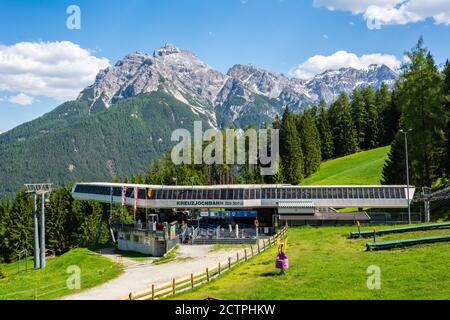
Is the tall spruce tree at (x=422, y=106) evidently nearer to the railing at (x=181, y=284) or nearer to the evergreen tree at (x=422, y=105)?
the evergreen tree at (x=422, y=105)

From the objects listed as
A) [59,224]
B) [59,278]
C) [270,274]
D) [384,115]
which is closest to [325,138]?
[384,115]

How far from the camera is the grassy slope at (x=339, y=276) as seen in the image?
78.0 feet

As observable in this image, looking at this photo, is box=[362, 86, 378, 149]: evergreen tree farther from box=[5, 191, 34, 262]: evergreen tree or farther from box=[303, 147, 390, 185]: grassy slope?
box=[5, 191, 34, 262]: evergreen tree

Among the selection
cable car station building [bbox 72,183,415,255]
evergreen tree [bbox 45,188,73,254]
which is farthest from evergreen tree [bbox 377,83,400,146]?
evergreen tree [bbox 45,188,73,254]

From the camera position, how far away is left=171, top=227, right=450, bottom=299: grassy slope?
23.8m

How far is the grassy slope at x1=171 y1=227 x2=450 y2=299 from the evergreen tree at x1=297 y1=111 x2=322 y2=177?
68.3m

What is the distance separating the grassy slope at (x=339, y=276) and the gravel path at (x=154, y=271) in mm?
5566

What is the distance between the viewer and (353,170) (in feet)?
320

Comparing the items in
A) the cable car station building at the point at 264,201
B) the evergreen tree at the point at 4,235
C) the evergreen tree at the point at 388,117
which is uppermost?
the evergreen tree at the point at 388,117

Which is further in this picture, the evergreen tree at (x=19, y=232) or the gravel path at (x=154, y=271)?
the evergreen tree at (x=19, y=232)

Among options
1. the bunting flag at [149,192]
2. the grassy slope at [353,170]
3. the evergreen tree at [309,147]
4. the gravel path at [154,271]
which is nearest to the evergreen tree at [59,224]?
the bunting flag at [149,192]

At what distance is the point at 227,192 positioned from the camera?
63.5 m
